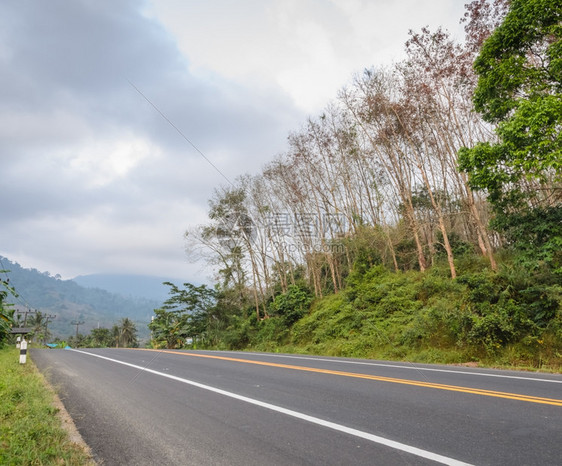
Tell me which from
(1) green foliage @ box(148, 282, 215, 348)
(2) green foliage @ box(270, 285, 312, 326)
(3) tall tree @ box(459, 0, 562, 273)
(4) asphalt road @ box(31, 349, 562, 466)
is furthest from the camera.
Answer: (1) green foliage @ box(148, 282, 215, 348)

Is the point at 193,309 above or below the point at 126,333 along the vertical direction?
above

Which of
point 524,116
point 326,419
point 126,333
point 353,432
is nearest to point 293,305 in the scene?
point 524,116

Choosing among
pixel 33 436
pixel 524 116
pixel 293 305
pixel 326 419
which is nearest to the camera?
pixel 33 436

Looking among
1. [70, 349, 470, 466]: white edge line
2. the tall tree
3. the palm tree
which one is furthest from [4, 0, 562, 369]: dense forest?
the palm tree

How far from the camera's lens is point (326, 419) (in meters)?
4.50

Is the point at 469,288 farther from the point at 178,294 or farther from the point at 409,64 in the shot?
the point at 178,294

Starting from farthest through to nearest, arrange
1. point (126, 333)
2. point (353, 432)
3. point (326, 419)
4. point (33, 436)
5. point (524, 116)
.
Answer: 1. point (126, 333)
2. point (524, 116)
3. point (326, 419)
4. point (33, 436)
5. point (353, 432)

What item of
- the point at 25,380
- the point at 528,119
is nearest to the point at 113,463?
the point at 25,380

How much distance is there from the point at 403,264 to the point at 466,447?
73.7 feet

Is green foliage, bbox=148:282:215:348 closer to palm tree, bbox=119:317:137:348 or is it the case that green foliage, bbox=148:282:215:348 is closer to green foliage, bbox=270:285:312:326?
green foliage, bbox=270:285:312:326

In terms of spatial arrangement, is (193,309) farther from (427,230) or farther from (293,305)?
(427,230)

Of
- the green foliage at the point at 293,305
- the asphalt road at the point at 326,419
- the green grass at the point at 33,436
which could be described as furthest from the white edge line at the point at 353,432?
the green foliage at the point at 293,305

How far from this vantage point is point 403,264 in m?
24.9

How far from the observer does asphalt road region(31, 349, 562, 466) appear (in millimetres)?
3426
